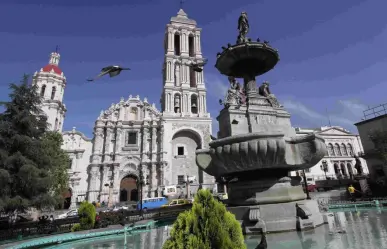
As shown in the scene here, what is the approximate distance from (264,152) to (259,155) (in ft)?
0.45

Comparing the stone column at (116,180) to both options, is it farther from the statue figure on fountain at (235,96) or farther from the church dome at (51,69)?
the statue figure on fountain at (235,96)

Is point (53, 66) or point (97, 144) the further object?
point (53, 66)

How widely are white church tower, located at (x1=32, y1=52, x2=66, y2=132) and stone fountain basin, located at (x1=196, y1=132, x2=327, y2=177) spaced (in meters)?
33.3

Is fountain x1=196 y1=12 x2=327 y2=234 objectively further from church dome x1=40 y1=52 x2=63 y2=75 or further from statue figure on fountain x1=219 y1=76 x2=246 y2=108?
church dome x1=40 y1=52 x2=63 y2=75

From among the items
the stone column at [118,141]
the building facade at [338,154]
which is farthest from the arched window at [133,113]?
the building facade at [338,154]

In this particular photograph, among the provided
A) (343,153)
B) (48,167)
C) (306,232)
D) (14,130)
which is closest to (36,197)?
(48,167)

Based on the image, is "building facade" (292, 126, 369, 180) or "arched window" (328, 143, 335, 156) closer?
"building facade" (292, 126, 369, 180)

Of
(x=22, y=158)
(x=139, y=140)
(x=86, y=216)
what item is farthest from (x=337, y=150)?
(x=22, y=158)

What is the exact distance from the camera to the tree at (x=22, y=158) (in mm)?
10812

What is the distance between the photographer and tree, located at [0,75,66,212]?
35.5 ft

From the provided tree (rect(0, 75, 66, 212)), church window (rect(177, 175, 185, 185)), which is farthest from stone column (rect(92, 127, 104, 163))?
tree (rect(0, 75, 66, 212))

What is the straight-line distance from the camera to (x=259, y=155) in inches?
212

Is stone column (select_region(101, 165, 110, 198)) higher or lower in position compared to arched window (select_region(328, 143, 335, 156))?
lower

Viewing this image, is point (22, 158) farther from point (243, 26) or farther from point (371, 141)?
point (371, 141)
